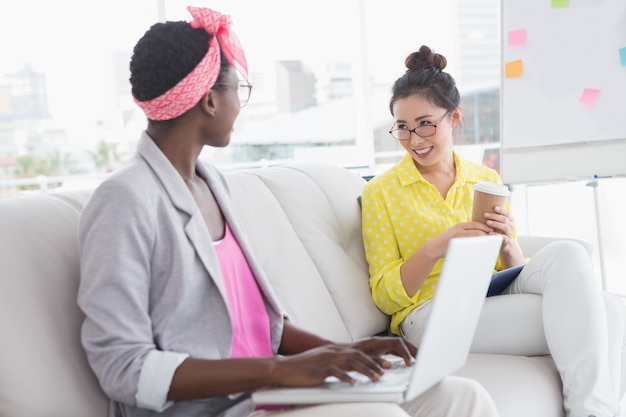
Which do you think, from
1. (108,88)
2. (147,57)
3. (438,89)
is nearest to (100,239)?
(147,57)

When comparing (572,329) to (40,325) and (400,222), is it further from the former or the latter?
(40,325)

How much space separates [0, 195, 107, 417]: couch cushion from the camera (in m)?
1.32

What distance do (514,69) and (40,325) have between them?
2.74 meters

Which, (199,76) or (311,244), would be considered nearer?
(199,76)

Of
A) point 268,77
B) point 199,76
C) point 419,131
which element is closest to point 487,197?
point 419,131

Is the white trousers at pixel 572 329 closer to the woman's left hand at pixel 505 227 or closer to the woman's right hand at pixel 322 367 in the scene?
the woman's left hand at pixel 505 227

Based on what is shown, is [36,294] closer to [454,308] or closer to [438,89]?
[454,308]

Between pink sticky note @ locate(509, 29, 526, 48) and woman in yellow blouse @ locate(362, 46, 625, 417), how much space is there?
4.25 feet

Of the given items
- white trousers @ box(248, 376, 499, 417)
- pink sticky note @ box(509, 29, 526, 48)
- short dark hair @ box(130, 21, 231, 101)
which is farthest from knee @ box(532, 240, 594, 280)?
pink sticky note @ box(509, 29, 526, 48)

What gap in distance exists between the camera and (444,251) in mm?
2016

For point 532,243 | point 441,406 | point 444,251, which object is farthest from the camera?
point 532,243

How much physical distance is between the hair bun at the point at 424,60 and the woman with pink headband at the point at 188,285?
96 cm

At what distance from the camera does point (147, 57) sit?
4.48ft

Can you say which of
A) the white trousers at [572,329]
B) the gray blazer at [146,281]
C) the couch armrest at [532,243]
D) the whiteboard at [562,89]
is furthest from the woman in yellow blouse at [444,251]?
the whiteboard at [562,89]
